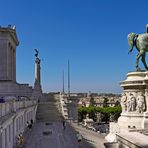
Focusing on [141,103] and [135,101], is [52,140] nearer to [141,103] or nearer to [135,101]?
[135,101]

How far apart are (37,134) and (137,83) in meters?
17.9

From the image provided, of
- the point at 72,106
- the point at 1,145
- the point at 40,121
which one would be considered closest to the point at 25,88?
the point at 72,106

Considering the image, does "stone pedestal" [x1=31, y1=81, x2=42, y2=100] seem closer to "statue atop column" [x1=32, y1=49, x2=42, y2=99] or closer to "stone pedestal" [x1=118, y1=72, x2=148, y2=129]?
"statue atop column" [x1=32, y1=49, x2=42, y2=99]

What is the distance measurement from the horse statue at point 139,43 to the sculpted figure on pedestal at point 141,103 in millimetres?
1533

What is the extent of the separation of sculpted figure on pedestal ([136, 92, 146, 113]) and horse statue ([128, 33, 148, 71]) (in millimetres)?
1533

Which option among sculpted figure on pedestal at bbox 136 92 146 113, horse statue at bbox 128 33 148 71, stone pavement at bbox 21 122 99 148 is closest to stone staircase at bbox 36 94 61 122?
stone pavement at bbox 21 122 99 148

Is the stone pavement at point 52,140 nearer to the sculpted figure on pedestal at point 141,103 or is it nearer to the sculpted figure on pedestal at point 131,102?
the sculpted figure on pedestal at point 131,102

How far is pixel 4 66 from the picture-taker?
60.5 meters

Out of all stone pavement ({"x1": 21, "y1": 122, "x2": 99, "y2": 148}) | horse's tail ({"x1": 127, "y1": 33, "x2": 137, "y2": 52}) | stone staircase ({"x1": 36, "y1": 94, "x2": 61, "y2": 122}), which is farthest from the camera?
stone staircase ({"x1": 36, "y1": 94, "x2": 61, "y2": 122})

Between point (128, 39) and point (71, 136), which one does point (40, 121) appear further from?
point (128, 39)

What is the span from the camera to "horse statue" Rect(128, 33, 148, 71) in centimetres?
1984

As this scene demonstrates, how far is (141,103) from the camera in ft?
63.8

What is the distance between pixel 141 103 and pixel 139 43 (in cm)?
307

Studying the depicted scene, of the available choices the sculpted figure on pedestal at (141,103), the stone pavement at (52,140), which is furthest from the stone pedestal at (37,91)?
the sculpted figure on pedestal at (141,103)
